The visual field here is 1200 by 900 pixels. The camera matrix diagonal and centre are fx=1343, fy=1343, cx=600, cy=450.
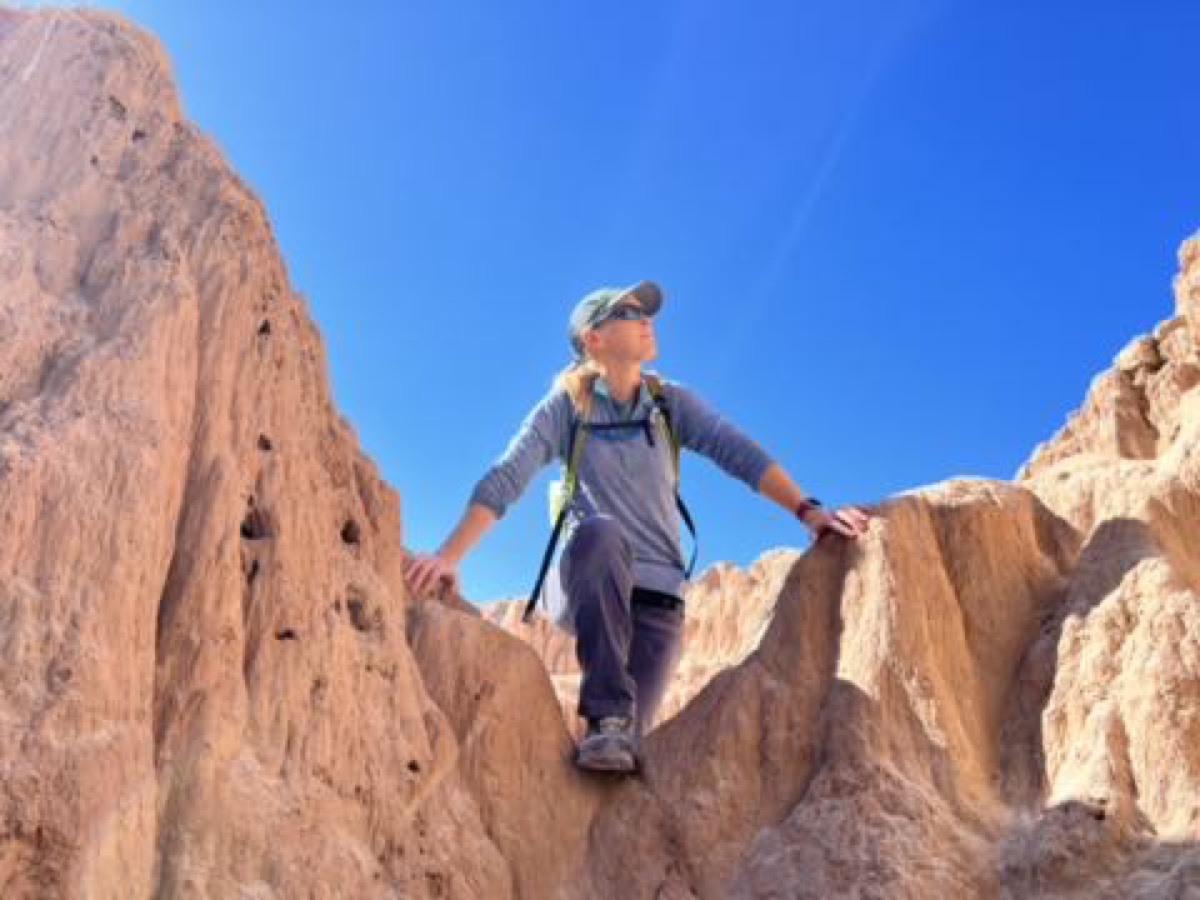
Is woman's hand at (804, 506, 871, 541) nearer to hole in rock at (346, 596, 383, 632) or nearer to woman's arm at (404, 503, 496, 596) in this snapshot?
woman's arm at (404, 503, 496, 596)

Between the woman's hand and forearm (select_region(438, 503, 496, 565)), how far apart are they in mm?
2001

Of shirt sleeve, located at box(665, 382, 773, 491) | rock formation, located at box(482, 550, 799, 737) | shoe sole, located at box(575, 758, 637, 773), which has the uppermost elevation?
rock formation, located at box(482, 550, 799, 737)

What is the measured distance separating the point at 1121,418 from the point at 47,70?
9.14m

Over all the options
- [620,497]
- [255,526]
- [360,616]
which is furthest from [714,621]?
[255,526]

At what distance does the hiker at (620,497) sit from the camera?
724cm

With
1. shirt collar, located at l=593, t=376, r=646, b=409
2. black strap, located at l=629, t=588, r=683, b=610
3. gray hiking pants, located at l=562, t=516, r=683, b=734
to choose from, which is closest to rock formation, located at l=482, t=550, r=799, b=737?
shirt collar, located at l=593, t=376, r=646, b=409

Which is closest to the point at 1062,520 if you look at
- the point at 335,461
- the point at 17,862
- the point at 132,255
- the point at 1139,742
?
the point at 1139,742

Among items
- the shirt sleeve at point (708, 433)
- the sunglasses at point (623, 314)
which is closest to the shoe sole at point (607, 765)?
the shirt sleeve at point (708, 433)

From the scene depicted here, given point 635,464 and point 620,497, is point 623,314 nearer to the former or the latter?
point 635,464

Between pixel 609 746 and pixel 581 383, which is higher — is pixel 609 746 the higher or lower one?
the lower one

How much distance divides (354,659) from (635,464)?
92.0 inches

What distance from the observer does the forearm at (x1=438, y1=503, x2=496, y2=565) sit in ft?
25.6

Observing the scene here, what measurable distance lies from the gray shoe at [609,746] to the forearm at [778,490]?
183cm

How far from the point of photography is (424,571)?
25.1ft
